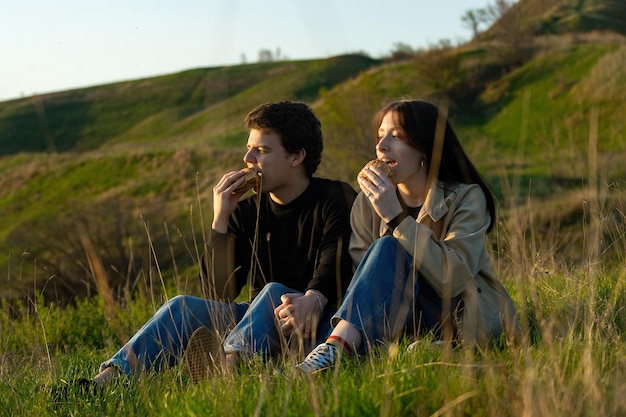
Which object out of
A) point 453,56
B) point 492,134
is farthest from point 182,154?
point 453,56

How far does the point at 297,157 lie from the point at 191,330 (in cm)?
104

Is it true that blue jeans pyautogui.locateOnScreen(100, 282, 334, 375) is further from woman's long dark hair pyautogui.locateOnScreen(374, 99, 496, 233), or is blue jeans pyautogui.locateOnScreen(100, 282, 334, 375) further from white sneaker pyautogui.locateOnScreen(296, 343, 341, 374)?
woman's long dark hair pyautogui.locateOnScreen(374, 99, 496, 233)

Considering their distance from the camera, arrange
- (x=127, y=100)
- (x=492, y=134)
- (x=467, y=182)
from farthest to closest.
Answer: (x=127, y=100) < (x=492, y=134) < (x=467, y=182)

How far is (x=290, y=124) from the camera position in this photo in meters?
4.37

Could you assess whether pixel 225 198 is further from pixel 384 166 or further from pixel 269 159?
pixel 384 166

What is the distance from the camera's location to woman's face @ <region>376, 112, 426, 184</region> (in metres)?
3.78

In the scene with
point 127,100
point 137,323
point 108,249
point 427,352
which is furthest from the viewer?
point 127,100

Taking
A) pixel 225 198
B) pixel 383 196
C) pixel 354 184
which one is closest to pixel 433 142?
pixel 383 196

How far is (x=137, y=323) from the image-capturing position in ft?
19.6

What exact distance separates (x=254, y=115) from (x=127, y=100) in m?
71.4

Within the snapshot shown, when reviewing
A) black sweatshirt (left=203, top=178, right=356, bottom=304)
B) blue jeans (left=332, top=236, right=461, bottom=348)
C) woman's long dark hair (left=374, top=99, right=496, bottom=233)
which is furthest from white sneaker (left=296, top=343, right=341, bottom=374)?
woman's long dark hair (left=374, top=99, right=496, bottom=233)

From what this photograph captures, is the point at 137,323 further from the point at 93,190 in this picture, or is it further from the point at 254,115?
the point at 93,190

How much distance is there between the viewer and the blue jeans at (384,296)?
3.38 metres

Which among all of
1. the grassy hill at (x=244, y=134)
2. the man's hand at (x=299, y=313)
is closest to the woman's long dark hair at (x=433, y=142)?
the man's hand at (x=299, y=313)
